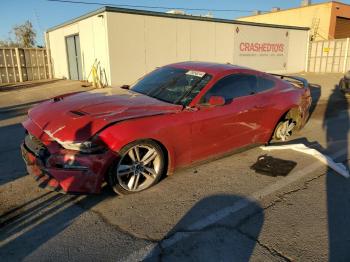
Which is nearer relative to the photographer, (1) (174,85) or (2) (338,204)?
(2) (338,204)

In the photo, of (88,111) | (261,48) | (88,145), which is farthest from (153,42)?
(88,145)

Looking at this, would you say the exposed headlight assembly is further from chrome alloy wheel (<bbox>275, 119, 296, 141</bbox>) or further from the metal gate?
the metal gate

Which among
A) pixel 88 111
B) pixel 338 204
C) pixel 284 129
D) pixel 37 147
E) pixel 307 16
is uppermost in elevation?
pixel 307 16

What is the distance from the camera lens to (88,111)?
3.82 metres

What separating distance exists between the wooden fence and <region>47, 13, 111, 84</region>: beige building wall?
625 mm

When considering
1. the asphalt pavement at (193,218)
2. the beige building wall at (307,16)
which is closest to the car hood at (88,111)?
the asphalt pavement at (193,218)

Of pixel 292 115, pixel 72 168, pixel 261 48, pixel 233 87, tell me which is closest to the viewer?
pixel 72 168

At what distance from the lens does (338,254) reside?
109 inches

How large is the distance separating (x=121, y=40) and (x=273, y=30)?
1215cm

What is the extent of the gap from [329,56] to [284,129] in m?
20.4

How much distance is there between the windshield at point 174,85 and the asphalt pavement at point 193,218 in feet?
3.61

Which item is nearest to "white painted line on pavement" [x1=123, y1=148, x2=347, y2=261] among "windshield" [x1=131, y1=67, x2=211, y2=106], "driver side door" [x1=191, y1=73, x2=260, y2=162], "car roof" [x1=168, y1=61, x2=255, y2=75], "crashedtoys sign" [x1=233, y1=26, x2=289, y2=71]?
"driver side door" [x1=191, y1=73, x2=260, y2=162]

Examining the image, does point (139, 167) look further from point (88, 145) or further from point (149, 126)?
point (88, 145)

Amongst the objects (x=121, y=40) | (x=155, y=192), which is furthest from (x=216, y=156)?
(x=121, y=40)
